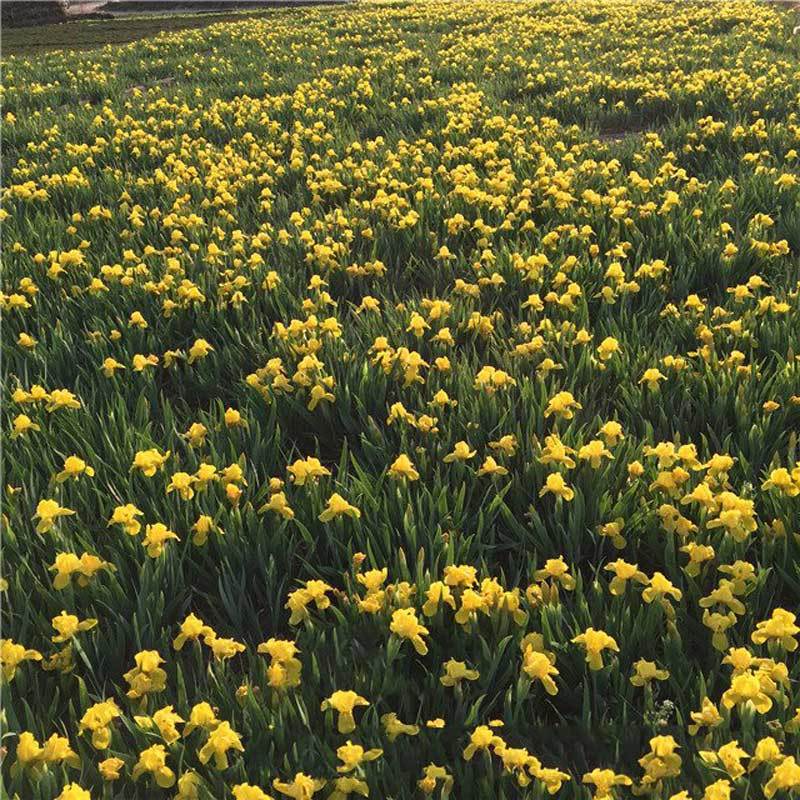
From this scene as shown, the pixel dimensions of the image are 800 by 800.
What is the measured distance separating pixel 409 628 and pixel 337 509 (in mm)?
530

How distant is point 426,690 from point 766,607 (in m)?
1.00

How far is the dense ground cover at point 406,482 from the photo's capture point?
5.88 ft

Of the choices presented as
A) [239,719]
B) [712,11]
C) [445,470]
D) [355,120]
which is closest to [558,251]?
[445,470]

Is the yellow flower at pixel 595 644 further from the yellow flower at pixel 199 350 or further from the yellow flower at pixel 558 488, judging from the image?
the yellow flower at pixel 199 350

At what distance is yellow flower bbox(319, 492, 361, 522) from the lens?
2342 mm

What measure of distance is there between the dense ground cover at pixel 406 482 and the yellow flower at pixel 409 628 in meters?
0.01

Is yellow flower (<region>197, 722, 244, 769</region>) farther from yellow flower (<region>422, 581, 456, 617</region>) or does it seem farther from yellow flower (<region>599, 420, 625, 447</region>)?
yellow flower (<region>599, 420, 625, 447</region>)

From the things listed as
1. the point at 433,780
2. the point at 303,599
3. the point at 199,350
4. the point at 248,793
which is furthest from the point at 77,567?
the point at 199,350

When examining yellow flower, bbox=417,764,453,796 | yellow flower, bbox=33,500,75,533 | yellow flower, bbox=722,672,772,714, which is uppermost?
yellow flower, bbox=33,500,75,533

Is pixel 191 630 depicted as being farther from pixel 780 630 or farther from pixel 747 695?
pixel 780 630

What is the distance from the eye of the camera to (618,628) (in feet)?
6.56

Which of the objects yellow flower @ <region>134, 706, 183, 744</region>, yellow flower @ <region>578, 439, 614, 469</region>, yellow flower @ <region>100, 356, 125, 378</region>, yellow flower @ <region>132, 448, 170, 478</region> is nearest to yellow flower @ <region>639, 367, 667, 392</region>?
yellow flower @ <region>578, 439, 614, 469</region>

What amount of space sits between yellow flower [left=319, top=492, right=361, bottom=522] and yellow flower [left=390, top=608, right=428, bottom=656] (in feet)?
1.52

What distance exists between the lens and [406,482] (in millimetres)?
2559
